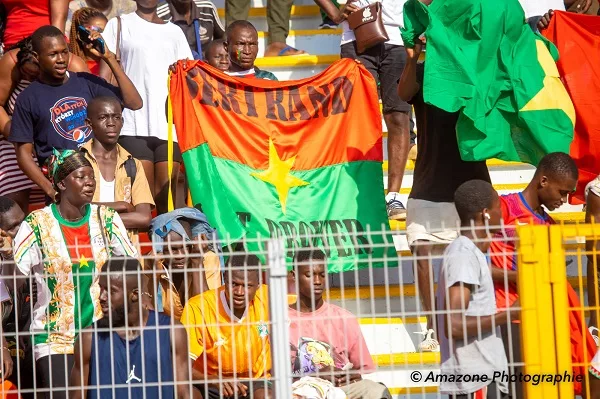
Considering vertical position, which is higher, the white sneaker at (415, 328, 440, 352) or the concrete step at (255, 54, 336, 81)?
the concrete step at (255, 54, 336, 81)

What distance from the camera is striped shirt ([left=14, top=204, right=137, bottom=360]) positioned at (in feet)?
22.1

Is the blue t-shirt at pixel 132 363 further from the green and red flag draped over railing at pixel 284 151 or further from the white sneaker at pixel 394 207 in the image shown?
the white sneaker at pixel 394 207

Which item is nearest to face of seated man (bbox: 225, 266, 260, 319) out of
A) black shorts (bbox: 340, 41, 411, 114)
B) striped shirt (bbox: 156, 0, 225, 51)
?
black shorts (bbox: 340, 41, 411, 114)

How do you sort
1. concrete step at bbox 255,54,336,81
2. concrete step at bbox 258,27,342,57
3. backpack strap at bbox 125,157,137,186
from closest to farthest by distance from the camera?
backpack strap at bbox 125,157,137,186 → concrete step at bbox 255,54,336,81 → concrete step at bbox 258,27,342,57

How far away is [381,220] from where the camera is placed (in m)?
9.45

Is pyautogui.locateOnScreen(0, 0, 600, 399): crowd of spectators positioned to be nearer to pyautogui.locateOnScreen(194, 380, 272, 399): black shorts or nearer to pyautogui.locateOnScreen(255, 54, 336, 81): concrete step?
pyautogui.locateOnScreen(194, 380, 272, 399): black shorts

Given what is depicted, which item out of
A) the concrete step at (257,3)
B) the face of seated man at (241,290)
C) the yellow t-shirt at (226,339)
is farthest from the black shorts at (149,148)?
the concrete step at (257,3)

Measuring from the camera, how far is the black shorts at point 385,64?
10.1 m

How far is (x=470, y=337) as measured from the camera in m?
6.26

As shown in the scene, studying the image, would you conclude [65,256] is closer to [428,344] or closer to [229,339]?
[229,339]

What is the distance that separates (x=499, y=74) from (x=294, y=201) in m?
1.69

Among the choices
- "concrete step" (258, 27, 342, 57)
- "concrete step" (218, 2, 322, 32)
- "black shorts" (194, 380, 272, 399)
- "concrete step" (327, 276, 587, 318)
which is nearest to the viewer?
"black shorts" (194, 380, 272, 399)

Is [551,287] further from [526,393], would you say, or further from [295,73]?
[295,73]

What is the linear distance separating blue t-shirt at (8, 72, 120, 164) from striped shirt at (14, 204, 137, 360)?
163 centimetres
